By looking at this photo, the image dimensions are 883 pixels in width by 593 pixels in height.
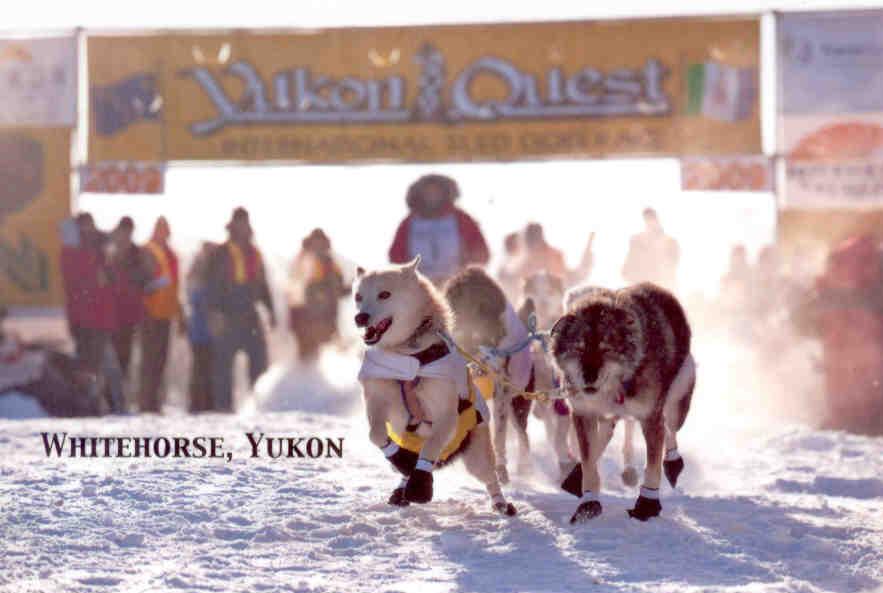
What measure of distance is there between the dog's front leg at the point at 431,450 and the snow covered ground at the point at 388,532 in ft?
0.63

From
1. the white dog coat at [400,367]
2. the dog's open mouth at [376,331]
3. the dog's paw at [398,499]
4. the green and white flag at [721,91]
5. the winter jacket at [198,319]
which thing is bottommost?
the dog's paw at [398,499]

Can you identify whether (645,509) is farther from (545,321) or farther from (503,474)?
(545,321)

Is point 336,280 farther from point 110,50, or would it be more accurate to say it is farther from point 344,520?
point 344,520

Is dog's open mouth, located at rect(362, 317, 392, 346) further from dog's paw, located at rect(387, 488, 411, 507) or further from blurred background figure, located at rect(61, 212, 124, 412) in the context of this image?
blurred background figure, located at rect(61, 212, 124, 412)

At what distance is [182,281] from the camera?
1284cm

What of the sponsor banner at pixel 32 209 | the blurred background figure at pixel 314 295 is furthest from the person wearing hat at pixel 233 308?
the sponsor banner at pixel 32 209

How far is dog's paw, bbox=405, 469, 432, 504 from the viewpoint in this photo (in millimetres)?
5629

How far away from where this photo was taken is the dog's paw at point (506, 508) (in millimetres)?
6094

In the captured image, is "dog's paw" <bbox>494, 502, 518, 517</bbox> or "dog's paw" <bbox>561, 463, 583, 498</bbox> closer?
"dog's paw" <bbox>494, 502, 518, 517</bbox>

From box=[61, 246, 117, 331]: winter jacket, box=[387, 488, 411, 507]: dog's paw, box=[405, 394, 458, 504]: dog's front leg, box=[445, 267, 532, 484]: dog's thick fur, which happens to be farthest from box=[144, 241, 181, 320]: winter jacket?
box=[405, 394, 458, 504]: dog's front leg

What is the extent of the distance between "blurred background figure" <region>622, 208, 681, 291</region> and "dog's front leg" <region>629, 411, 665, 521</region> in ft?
21.8

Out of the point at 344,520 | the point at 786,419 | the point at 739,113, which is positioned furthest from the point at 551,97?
the point at 344,520

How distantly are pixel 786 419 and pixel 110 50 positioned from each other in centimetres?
704

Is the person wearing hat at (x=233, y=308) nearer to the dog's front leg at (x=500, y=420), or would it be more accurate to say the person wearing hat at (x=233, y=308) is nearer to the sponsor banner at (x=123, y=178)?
the sponsor banner at (x=123, y=178)
